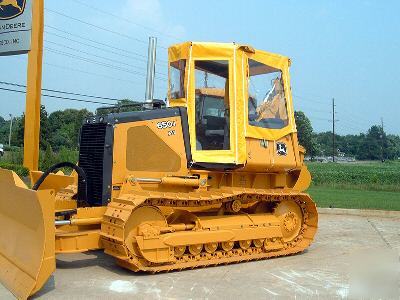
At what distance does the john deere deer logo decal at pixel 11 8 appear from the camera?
38.2ft

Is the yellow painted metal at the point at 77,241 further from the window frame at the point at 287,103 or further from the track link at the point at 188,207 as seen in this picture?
the window frame at the point at 287,103

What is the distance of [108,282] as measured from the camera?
20.0 feet

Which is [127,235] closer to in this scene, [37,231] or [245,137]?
[37,231]

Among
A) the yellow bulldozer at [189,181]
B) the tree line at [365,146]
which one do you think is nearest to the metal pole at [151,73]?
the yellow bulldozer at [189,181]

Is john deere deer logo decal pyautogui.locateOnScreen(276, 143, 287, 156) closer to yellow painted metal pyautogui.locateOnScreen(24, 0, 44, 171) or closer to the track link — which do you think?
the track link

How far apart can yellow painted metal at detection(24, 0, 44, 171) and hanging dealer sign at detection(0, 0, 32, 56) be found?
196 mm

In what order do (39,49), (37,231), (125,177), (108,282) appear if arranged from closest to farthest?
(37,231) < (108,282) < (125,177) < (39,49)

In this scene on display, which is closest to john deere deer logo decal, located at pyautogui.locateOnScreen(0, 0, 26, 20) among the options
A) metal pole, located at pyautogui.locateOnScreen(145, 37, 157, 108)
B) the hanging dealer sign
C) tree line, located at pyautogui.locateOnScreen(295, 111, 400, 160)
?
the hanging dealer sign

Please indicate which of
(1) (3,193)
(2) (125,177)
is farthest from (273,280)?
(1) (3,193)

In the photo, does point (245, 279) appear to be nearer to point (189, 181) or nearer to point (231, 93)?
point (189, 181)

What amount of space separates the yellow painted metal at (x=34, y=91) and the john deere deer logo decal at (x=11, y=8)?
0.41 m

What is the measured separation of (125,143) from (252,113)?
7.06 ft

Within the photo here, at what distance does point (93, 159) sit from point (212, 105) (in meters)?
2.08

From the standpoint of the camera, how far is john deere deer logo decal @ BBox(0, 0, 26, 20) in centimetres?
1164
